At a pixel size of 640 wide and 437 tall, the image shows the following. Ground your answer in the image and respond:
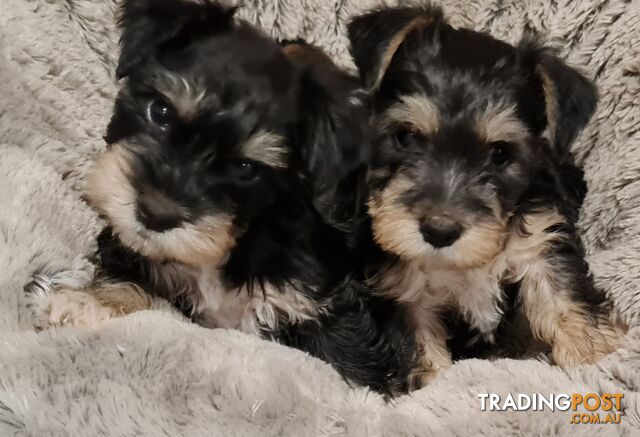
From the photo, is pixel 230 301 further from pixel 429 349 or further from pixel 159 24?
pixel 159 24

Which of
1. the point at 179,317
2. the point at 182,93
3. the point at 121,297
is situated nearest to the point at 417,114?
the point at 182,93

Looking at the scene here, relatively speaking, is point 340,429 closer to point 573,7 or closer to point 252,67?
point 252,67

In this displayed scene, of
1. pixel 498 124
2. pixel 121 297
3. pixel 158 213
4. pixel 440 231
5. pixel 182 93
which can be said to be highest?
pixel 498 124

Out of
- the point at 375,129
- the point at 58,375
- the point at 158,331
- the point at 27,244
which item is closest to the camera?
the point at 58,375

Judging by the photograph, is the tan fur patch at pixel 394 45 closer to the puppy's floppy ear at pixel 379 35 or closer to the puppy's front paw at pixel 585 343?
the puppy's floppy ear at pixel 379 35

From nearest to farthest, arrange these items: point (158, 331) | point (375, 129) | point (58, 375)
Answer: point (58, 375) < point (158, 331) < point (375, 129)

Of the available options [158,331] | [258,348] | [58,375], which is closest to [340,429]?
[258,348]
